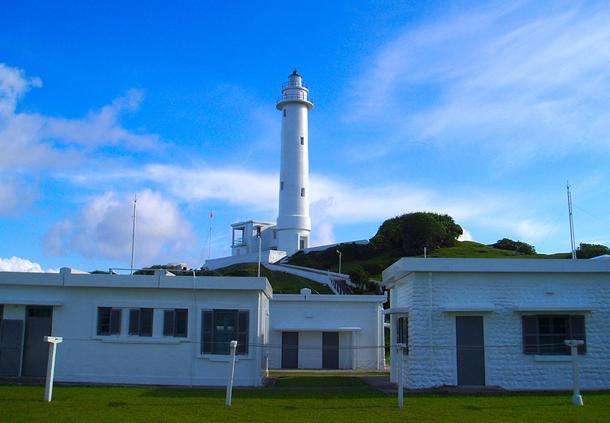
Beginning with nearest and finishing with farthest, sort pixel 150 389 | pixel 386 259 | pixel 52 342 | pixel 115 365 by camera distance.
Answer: pixel 52 342, pixel 150 389, pixel 115 365, pixel 386 259

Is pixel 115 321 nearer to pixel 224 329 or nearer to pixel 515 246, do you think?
pixel 224 329

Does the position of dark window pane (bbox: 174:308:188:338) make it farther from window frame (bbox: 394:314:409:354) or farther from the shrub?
the shrub

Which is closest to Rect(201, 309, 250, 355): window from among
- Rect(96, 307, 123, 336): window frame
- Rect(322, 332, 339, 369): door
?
Rect(96, 307, 123, 336): window frame

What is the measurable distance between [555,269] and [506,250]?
48890 mm

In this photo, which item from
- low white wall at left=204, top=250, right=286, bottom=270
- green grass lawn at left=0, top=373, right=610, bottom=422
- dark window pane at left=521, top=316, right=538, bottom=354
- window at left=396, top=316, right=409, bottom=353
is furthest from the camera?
low white wall at left=204, top=250, right=286, bottom=270

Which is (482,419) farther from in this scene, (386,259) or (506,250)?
(506,250)

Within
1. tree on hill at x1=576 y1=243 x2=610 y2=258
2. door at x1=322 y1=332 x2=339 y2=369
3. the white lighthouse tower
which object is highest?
the white lighthouse tower

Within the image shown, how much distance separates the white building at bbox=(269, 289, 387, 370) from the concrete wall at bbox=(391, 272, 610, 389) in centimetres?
1057

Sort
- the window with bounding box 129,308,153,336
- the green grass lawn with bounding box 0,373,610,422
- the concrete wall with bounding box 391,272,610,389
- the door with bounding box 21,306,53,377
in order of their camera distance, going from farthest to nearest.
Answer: the door with bounding box 21,306,53,377, the window with bounding box 129,308,153,336, the concrete wall with bounding box 391,272,610,389, the green grass lawn with bounding box 0,373,610,422

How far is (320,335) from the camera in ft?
94.4

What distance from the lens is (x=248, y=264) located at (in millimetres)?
64875

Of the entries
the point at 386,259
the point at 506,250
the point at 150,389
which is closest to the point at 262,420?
the point at 150,389

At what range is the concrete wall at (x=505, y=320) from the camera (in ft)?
58.2

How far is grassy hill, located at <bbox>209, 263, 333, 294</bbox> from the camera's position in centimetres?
5147
